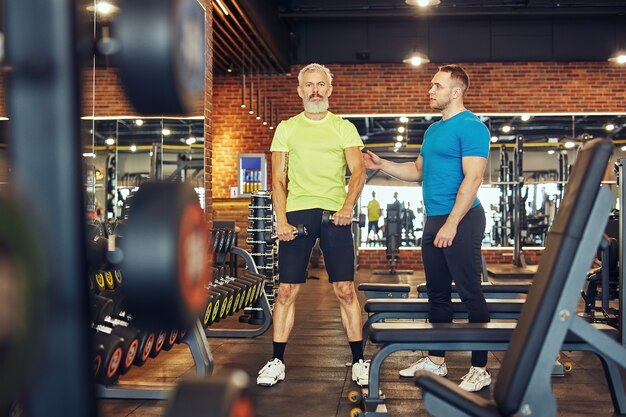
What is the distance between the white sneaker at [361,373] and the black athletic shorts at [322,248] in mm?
384

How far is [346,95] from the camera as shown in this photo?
1022 centimetres

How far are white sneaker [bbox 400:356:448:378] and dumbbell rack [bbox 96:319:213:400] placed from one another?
3.37 ft

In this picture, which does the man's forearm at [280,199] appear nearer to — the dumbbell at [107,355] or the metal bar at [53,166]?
the dumbbell at [107,355]

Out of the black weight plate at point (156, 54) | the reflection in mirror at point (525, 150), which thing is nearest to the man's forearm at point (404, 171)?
the black weight plate at point (156, 54)

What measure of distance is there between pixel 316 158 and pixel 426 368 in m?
1.11

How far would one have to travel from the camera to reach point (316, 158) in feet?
10.1

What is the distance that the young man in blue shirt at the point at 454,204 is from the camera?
285 centimetres

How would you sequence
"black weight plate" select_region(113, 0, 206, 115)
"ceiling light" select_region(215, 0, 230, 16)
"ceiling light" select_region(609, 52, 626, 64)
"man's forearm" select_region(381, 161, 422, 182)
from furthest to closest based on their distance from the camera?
"ceiling light" select_region(609, 52, 626, 64) → "ceiling light" select_region(215, 0, 230, 16) → "man's forearm" select_region(381, 161, 422, 182) → "black weight plate" select_region(113, 0, 206, 115)

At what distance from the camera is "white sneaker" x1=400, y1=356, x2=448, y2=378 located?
324 cm

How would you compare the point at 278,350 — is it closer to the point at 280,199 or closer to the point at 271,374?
the point at 271,374

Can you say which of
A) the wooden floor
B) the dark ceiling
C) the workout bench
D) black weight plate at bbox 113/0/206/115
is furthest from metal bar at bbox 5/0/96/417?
the dark ceiling

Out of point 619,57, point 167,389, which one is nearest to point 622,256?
point 167,389

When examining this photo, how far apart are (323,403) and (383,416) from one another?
0.43 meters

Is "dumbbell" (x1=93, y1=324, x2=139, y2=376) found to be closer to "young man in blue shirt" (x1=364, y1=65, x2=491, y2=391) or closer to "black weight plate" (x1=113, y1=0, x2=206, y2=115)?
"young man in blue shirt" (x1=364, y1=65, x2=491, y2=391)
